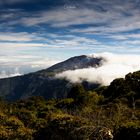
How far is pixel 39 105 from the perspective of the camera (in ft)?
336

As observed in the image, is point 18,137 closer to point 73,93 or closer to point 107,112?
point 107,112

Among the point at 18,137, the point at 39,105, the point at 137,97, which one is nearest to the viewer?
the point at 18,137

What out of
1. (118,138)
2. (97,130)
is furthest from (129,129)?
(97,130)

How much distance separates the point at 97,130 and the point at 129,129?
168 inches

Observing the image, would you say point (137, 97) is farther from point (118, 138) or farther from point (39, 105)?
point (118, 138)

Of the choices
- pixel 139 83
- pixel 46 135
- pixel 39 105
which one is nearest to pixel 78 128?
pixel 46 135

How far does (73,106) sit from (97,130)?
57.9m

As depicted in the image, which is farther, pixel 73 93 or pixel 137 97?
pixel 73 93

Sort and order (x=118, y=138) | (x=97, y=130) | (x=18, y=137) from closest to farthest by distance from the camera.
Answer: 1. (x=97, y=130)
2. (x=118, y=138)
3. (x=18, y=137)

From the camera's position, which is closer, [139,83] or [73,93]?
[139,83]

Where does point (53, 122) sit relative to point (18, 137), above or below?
above

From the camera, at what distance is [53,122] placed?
31734 mm

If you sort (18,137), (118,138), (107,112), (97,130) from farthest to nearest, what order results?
1. (107,112)
2. (18,137)
3. (118,138)
4. (97,130)

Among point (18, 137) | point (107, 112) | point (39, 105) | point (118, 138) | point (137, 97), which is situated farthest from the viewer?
point (39, 105)
